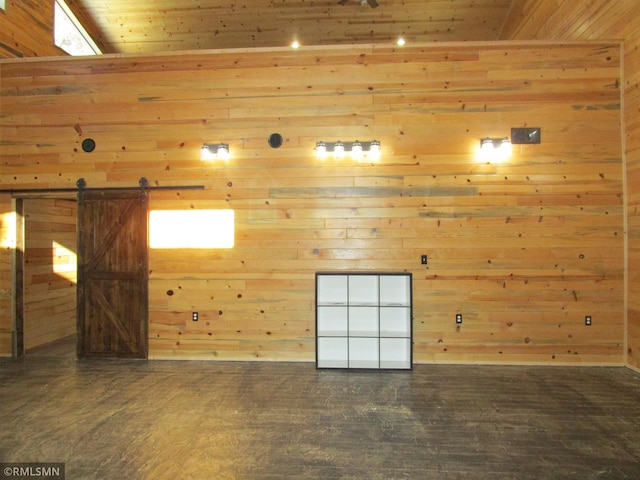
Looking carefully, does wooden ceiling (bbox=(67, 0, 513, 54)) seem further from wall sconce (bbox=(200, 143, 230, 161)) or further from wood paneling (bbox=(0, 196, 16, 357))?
wood paneling (bbox=(0, 196, 16, 357))

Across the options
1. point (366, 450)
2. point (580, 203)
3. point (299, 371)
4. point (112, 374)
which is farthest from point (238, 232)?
point (580, 203)

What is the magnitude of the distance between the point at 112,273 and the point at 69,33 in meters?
4.04

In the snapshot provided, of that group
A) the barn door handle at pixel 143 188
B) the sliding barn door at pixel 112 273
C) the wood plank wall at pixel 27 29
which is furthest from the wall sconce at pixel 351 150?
the wood plank wall at pixel 27 29

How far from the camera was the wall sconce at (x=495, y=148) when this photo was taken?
405cm

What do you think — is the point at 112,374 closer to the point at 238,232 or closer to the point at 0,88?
the point at 238,232

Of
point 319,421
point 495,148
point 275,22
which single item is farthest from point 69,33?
point 319,421

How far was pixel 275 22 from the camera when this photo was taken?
5.43 m

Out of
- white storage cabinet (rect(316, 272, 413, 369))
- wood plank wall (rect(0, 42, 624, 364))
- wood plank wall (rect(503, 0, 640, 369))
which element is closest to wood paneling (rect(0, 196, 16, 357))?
wood plank wall (rect(0, 42, 624, 364))

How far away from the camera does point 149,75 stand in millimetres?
4359

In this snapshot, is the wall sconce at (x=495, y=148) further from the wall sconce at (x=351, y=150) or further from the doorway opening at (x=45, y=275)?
the doorway opening at (x=45, y=275)

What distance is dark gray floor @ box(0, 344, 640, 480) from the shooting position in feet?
7.48

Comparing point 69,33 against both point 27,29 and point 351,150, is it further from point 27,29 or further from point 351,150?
point 351,150

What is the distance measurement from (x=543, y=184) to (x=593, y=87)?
1.29 meters

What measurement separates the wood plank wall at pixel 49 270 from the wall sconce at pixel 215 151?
258cm
